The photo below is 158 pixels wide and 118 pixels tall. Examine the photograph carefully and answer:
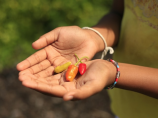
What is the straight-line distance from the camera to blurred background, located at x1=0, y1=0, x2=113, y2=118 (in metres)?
5.03

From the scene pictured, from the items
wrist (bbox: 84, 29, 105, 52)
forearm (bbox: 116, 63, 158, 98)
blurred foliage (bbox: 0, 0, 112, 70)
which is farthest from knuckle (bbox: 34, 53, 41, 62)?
blurred foliage (bbox: 0, 0, 112, 70)

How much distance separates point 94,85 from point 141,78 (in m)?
0.63

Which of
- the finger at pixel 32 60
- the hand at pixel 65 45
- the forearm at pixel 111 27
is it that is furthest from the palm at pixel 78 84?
the forearm at pixel 111 27

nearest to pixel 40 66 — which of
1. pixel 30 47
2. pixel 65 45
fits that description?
pixel 65 45

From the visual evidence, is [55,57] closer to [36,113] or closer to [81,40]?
[81,40]

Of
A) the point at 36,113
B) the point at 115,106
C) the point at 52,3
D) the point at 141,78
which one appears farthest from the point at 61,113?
the point at 52,3

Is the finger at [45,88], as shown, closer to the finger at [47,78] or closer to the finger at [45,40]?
the finger at [47,78]

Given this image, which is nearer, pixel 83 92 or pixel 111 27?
pixel 83 92

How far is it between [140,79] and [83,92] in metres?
0.78

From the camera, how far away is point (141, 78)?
231 centimetres

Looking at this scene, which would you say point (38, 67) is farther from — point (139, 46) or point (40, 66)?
point (139, 46)

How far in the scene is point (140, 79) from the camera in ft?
7.61

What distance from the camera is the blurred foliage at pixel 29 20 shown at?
5.73 meters

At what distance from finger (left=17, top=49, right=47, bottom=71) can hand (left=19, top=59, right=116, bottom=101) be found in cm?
20
